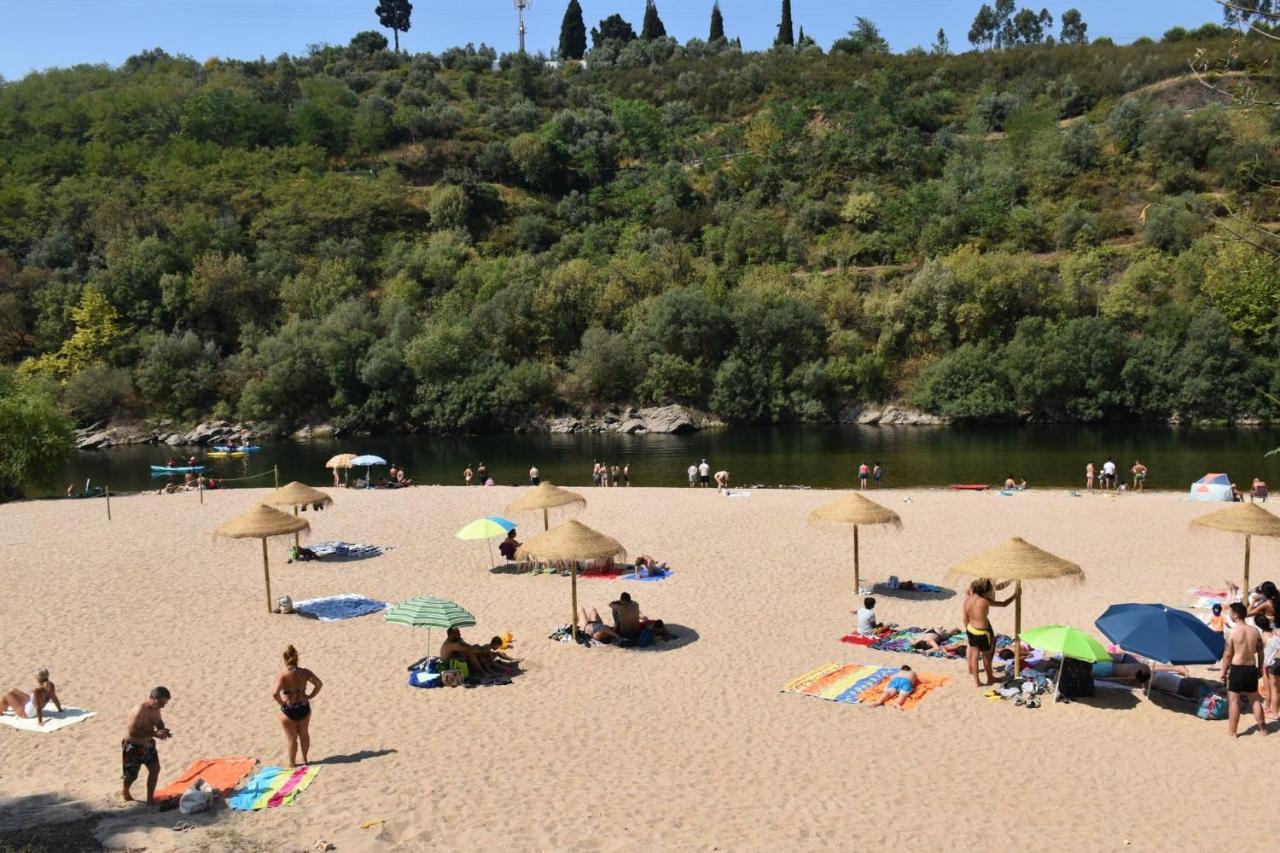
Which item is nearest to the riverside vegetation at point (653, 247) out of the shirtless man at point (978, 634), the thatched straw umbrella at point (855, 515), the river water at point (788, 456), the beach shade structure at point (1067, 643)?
the river water at point (788, 456)

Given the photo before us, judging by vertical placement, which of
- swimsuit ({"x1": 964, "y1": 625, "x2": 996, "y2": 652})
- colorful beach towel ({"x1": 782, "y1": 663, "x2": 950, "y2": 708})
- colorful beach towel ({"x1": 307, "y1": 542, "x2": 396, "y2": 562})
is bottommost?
colorful beach towel ({"x1": 307, "y1": 542, "x2": 396, "y2": 562})

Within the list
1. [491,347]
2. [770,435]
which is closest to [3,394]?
[491,347]

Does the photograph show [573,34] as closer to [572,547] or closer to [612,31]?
[612,31]

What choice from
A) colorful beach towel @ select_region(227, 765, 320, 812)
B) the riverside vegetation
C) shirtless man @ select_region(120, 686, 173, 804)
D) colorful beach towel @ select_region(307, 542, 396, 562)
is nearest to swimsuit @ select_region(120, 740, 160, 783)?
shirtless man @ select_region(120, 686, 173, 804)

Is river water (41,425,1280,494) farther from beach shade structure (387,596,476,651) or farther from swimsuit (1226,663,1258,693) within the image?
swimsuit (1226,663,1258,693)

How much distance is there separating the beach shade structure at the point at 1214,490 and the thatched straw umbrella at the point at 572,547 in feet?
69.3

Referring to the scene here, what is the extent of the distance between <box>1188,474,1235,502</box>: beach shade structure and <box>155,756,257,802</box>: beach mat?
89.5 ft

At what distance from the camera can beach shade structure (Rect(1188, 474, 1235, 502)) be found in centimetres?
2709

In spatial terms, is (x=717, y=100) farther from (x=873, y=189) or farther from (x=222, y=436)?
(x=222, y=436)

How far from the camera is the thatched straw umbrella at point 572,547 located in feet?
47.7

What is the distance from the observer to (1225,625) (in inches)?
537

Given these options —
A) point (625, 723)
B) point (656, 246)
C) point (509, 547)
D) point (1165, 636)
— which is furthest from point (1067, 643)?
point (656, 246)

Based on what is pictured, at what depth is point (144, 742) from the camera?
9242 millimetres

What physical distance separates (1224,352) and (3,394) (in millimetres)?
62045
